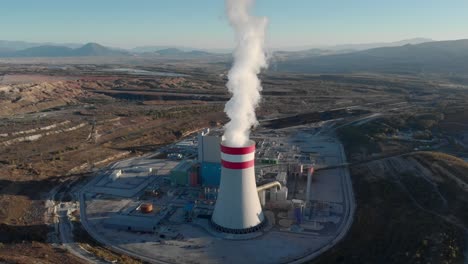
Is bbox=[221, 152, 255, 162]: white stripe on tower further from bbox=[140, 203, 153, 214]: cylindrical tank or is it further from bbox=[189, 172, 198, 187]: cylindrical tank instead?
bbox=[189, 172, 198, 187]: cylindrical tank

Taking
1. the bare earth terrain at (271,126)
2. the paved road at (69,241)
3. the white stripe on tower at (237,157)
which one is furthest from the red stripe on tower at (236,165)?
the paved road at (69,241)

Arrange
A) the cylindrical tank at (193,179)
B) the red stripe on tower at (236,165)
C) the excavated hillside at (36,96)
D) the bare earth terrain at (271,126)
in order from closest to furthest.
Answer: the red stripe on tower at (236,165), the bare earth terrain at (271,126), the cylindrical tank at (193,179), the excavated hillside at (36,96)

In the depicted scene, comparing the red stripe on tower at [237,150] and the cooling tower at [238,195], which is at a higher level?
the red stripe on tower at [237,150]

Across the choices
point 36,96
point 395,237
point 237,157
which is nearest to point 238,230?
point 237,157

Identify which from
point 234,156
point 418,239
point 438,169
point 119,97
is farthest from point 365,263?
point 119,97

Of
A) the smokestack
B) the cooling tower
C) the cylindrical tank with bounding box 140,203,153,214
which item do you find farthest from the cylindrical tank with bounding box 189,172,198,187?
the smokestack

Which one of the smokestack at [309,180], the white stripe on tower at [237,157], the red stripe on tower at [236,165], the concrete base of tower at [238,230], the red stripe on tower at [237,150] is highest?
the red stripe on tower at [237,150]

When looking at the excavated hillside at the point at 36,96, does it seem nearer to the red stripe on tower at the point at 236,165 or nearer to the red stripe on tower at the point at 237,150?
the red stripe on tower at the point at 236,165

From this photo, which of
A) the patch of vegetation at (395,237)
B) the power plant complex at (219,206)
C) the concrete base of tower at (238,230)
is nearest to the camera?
the patch of vegetation at (395,237)
